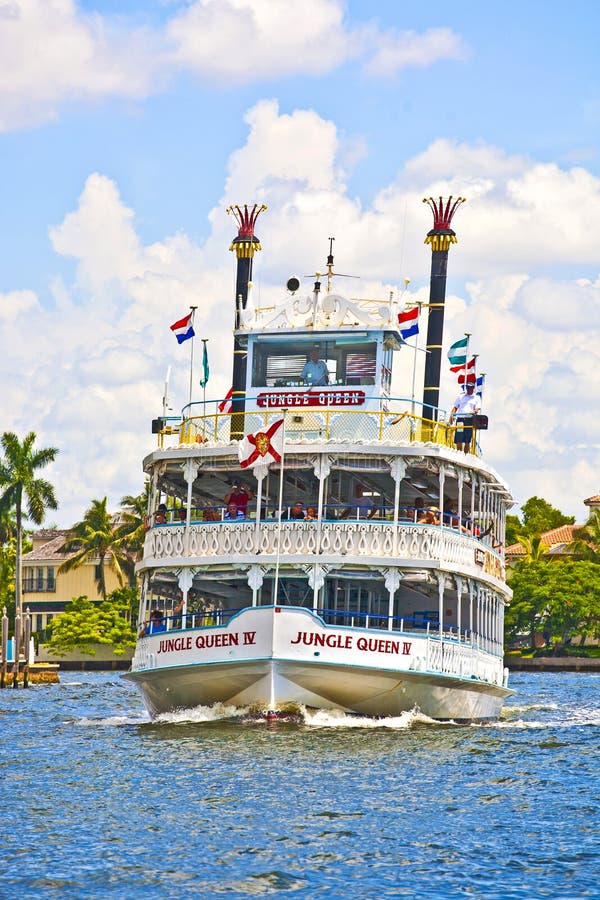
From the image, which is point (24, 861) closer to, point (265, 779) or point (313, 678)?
point (265, 779)

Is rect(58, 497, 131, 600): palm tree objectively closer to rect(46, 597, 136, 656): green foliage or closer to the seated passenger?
rect(46, 597, 136, 656): green foliage

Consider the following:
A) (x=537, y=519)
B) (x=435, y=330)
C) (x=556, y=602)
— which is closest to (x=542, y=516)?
(x=537, y=519)

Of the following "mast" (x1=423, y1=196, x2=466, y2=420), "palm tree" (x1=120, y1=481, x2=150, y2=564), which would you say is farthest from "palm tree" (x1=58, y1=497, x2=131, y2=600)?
"mast" (x1=423, y1=196, x2=466, y2=420)

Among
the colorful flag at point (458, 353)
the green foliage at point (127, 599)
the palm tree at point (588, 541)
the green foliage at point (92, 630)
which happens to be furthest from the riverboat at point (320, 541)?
the palm tree at point (588, 541)

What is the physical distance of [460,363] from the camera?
139 feet

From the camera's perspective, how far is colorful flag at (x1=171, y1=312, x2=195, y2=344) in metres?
39.0

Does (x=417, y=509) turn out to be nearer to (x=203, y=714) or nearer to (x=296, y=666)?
(x=296, y=666)

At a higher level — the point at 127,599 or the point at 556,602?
the point at 556,602

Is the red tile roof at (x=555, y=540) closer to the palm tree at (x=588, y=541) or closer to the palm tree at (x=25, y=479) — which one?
the palm tree at (x=588, y=541)

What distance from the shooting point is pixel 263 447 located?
32.4 metres

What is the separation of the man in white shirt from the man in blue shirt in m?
3.28

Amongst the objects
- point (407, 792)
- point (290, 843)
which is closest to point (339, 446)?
point (407, 792)

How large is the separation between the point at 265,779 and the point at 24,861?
21.5 feet

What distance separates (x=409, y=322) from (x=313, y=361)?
10.6 ft
